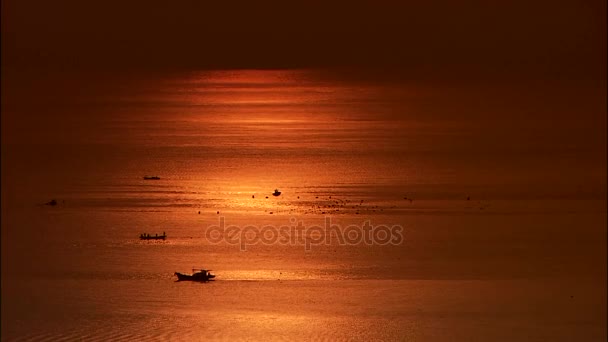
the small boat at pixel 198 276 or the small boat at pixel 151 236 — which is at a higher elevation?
the small boat at pixel 151 236

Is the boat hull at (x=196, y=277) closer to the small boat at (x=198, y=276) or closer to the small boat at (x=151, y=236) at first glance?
the small boat at (x=198, y=276)

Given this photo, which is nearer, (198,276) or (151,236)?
(198,276)

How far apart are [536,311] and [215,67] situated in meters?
25.2

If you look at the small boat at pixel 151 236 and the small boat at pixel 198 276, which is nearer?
the small boat at pixel 198 276

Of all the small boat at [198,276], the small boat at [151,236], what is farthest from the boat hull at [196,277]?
the small boat at [151,236]

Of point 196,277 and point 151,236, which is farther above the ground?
point 151,236

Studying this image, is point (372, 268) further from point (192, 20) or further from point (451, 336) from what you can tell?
point (192, 20)

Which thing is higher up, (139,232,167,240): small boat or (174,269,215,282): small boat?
(139,232,167,240): small boat

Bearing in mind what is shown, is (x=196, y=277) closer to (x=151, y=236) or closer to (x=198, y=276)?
(x=198, y=276)

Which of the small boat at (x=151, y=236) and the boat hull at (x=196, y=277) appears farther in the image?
the small boat at (x=151, y=236)

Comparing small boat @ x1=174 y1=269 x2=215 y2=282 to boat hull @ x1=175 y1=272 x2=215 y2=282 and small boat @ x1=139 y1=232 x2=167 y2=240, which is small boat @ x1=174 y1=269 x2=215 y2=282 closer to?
boat hull @ x1=175 y1=272 x2=215 y2=282

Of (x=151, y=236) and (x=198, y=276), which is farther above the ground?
(x=151, y=236)

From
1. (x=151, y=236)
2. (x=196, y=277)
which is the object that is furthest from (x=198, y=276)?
(x=151, y=236)

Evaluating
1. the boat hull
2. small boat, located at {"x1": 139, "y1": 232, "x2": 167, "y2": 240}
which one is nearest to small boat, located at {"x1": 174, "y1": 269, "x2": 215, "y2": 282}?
the boat hull
